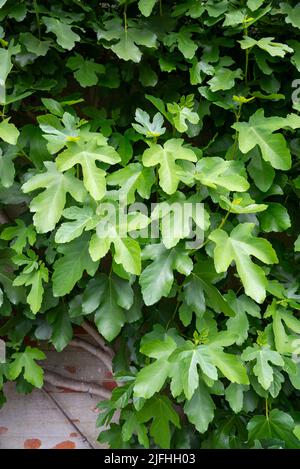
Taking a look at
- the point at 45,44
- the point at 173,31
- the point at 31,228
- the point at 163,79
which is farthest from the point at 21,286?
the point at 173,31

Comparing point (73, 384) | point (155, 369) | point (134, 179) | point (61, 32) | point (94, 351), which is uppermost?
point (61, 32)

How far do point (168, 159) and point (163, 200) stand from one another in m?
0.18

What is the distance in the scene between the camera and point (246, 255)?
1.24m

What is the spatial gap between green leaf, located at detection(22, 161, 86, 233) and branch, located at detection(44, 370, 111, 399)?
0.88 metres

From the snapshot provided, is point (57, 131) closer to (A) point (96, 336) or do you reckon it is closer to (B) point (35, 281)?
(B) point (35, 281)

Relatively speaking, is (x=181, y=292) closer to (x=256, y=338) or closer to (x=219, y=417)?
(x=256, y=338)

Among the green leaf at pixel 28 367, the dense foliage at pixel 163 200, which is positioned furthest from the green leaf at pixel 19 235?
the green leaf at pixel 28 367

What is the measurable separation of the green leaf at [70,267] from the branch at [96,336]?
484mm

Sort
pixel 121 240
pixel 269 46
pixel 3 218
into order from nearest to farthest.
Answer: pixel 121 240 < pixel 269 46 < pixel 3 218

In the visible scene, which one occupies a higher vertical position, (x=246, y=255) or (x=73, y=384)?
(x=246, y=255)

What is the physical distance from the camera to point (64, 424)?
2.02 meters

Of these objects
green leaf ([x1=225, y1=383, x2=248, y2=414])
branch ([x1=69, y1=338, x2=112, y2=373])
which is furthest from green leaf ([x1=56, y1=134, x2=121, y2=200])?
branch ([x1=69, y1=338, x2=112, y2=373])

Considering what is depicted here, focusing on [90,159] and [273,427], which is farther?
[273,427]

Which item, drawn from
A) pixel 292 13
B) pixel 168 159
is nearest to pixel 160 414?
pixel 168 159
